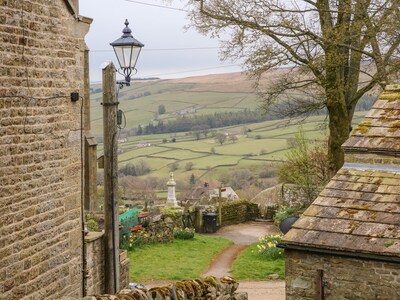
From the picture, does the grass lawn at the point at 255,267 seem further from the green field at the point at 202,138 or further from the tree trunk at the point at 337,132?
the green field at the point at 202,138

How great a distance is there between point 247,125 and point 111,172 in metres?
57.2

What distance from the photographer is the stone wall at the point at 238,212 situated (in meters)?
25.5

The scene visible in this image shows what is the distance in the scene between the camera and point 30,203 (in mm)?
7094

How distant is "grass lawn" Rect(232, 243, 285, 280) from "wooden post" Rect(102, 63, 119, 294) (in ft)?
24.5

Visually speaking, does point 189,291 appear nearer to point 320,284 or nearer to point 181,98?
point 320,284

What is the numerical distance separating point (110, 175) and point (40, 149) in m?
1.45

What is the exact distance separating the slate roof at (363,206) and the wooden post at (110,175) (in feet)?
7.85

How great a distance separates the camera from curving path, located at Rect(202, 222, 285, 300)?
14.4 metres

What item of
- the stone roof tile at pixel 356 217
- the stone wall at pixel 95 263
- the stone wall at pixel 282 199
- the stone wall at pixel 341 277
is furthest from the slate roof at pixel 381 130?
the stone wall at pixel 282 199

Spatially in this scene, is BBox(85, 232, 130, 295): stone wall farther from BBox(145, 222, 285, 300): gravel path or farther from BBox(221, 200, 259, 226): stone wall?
BBox(221, 200, 259, 226): stone wall

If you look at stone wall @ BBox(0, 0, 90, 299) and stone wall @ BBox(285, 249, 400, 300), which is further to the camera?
stone wall @ BBox(285, 249, 400, 300)

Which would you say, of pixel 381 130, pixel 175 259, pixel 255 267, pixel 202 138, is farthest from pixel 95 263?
pixel 202 138

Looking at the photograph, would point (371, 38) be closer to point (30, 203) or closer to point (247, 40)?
point (247, 40)

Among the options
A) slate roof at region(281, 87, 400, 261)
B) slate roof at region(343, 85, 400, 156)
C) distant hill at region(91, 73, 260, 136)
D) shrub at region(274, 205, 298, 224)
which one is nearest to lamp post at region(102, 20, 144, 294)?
slate roof at region(281, 87, 400, 261)
